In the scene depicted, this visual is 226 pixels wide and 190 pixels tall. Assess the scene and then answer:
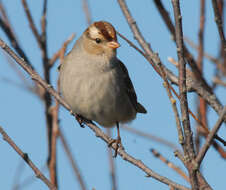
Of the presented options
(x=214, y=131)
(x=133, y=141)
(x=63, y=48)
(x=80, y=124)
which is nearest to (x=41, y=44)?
(x=63, y=48)

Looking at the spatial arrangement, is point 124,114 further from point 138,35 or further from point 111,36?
point 138,35

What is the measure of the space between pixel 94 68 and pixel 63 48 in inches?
20.6

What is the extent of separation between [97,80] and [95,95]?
16cm

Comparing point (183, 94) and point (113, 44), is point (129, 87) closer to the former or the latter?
point (113, 44)

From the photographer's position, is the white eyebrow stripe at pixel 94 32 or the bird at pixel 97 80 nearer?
the bird at pixel 97 80

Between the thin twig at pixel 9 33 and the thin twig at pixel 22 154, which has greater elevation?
the thin twig at pixel 9 33

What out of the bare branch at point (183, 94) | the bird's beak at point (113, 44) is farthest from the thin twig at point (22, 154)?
the bird's beak at point (113, 44)

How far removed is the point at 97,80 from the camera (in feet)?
13.4

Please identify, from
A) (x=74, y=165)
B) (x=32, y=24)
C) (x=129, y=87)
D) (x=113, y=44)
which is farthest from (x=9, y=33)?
(x=74, y=165)

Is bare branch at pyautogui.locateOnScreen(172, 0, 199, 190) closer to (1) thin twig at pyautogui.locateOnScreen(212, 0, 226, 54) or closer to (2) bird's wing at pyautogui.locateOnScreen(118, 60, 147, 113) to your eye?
(1) thin twig at pyautogui.locateOnScreen(212, 0, 226, 54)

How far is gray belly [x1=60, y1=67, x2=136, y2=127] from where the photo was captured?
4.08 metres

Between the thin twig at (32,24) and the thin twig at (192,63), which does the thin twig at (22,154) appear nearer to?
the thin twig at (192,63)

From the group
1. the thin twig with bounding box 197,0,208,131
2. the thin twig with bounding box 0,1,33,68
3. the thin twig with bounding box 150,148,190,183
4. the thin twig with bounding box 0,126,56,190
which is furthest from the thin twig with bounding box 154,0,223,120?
the thin twig with bounding box 0,1,33,68

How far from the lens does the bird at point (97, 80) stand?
4.10 m
